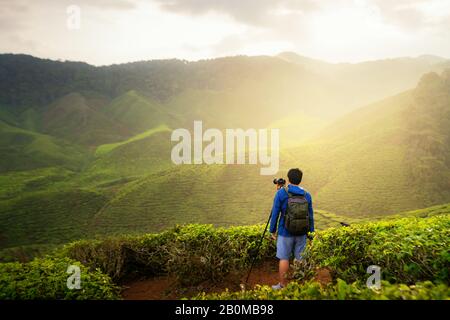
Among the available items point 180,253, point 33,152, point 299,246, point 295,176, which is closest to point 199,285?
point 180,253

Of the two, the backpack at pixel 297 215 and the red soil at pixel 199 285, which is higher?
the backpack at pixel 297 215

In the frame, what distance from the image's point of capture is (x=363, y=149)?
973 inches

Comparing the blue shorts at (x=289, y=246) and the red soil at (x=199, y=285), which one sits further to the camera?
the red soil at (x=199, y=285)

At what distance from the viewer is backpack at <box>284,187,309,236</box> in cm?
472

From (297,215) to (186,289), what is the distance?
227cm

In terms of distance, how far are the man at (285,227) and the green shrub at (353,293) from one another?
120cm

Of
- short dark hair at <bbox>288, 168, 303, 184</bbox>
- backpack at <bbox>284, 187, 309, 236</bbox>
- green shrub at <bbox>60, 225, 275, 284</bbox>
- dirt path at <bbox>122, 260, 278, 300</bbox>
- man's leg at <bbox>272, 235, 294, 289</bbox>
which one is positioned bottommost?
dirt path at <bbox>122, 260, 278, 300</bbox>

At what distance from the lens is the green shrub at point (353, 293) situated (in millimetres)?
2662

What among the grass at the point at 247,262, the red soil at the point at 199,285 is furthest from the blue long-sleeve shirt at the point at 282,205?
the red soil at the point at 199,285

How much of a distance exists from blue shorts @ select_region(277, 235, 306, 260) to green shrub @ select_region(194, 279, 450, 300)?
120 cm

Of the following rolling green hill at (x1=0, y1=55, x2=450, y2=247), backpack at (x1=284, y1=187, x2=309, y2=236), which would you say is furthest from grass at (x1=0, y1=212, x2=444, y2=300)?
rolling green hill at (x1=0, y1=55, x2=450, y2=247)

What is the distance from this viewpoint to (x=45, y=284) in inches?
168

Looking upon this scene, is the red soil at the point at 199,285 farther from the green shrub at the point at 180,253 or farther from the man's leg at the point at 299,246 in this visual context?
the man's leg at the point at 299,246

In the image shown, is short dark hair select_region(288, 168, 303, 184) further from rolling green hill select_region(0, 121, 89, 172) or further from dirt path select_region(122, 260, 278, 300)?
rolling green hill select_region(0, 121, 89, 172)
